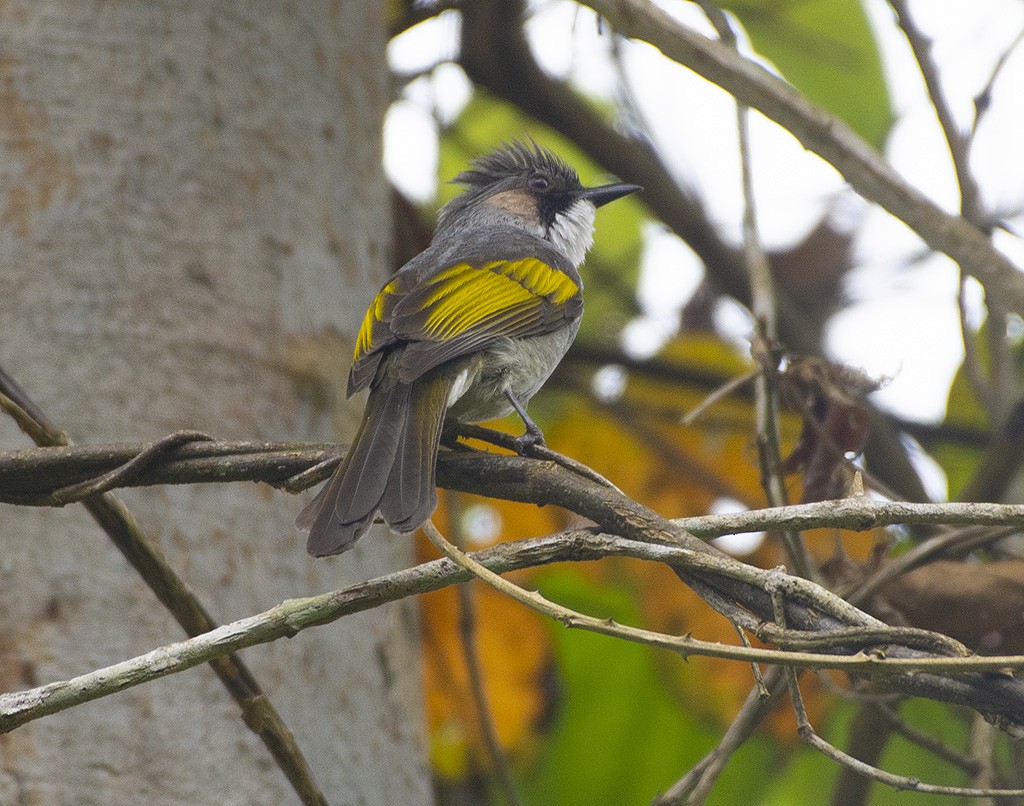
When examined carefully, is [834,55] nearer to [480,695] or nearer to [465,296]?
[465,296]

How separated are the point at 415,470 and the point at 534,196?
220cm

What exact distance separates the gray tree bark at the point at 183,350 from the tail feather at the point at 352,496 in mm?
540

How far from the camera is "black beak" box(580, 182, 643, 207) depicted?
3977 mm

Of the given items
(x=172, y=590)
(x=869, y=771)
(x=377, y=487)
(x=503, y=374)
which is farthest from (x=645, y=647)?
(x=869, y=771)

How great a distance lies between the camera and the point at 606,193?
4.01 m

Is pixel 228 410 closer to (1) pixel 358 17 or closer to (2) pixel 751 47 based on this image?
(1) pixel 358 17

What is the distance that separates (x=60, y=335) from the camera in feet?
8.32

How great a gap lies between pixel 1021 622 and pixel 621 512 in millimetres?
1263

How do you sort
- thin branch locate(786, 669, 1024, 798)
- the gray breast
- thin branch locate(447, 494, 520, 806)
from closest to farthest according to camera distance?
thin branch locate(786, 669, 1024, 798) < the gray breast < thin branch locate(447, 494, 520, 806)

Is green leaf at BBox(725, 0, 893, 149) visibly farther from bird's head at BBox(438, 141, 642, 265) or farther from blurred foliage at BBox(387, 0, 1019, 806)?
bird's head at BBox(438, 141, 642, 265)

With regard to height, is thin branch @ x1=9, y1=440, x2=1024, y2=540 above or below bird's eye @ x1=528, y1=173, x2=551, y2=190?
below

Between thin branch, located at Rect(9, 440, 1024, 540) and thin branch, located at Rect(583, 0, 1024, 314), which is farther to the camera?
thin branch, located at Rect(583, 0, 1024, 314)

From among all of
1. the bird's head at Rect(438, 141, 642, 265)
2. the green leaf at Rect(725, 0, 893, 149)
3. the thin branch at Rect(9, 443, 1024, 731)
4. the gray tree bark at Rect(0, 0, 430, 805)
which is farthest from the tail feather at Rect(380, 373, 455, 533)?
the green leaf at Rect(725, 0, 893, 149)

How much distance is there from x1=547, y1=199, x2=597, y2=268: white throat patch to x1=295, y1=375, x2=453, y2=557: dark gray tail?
1.82 meters
